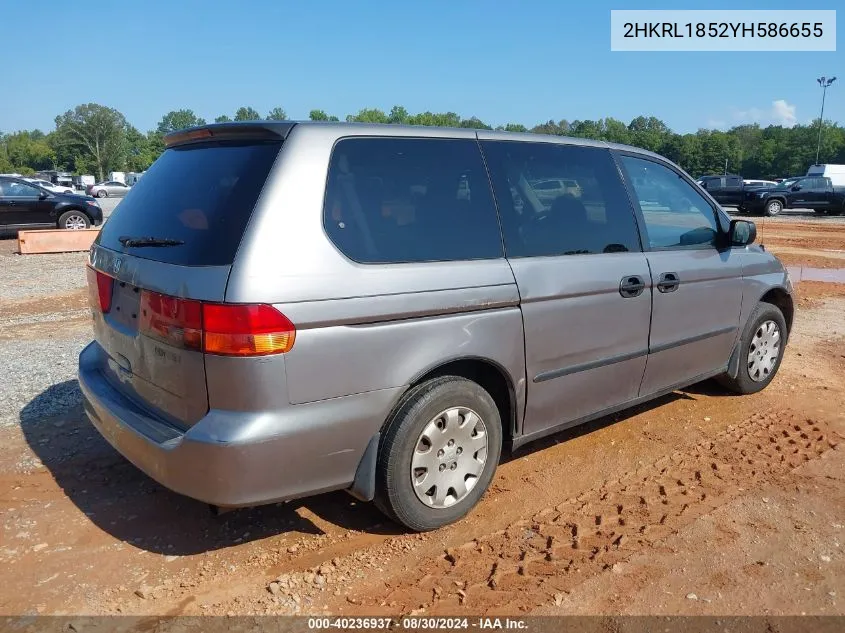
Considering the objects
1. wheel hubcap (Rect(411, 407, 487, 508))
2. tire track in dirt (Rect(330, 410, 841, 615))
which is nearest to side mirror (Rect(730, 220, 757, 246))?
tire track in dirt (Rect(330, 410, 841, 615))

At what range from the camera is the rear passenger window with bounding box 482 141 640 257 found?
351 centimetres

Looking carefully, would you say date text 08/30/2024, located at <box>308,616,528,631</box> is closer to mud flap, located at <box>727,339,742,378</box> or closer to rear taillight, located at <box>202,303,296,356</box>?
rear taillight, located at <box>202,303,296,356</box>

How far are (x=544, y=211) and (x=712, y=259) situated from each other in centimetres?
158

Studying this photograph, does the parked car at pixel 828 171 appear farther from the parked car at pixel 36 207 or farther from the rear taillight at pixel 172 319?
the rear taillight at pixel 172 319

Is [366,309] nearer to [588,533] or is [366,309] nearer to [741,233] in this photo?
[588,533]

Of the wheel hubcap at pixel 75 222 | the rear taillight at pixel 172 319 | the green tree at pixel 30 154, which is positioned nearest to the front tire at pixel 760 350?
the rear taillight at pixel 172 319

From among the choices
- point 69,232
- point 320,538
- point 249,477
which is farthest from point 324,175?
point 69,232

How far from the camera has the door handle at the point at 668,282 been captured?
4099 millimetres

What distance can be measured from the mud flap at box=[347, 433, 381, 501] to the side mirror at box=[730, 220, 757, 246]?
3.14 m

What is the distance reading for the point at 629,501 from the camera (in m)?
3.58

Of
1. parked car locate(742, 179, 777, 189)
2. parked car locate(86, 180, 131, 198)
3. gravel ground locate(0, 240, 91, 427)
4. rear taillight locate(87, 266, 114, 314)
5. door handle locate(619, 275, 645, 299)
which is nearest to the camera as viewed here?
rear taillight locate(87, 266, 114, 314)

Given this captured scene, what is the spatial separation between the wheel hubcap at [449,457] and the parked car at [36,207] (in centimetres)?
1792

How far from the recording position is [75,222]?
59.6 ft

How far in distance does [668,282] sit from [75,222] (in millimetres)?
18013
